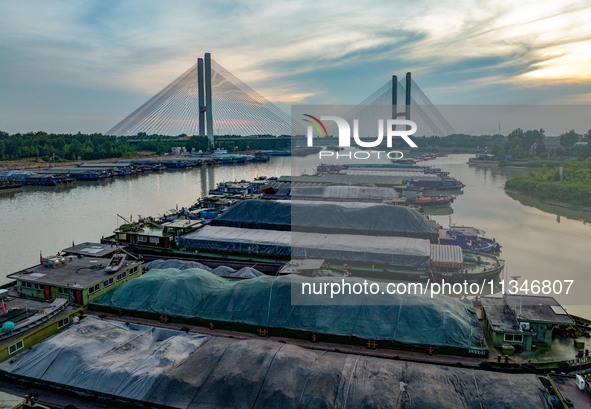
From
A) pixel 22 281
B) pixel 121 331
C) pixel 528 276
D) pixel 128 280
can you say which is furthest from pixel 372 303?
pixel 528 276

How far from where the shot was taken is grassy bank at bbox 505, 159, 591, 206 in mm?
30859

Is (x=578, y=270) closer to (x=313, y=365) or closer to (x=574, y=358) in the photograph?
(x=574, y=358)

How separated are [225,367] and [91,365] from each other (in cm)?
240

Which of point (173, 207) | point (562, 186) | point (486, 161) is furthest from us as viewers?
point (486, 161)

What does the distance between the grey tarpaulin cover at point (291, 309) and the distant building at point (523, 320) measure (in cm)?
37

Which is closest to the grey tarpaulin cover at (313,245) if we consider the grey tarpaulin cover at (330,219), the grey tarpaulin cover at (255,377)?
the grey tarpaulin cover at (330,219)

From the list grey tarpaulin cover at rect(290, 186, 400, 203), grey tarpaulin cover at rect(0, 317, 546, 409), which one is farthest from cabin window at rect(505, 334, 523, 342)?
grey tarpaulin cover at rect(290, 186, 400, 203)

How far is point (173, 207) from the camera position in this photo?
30.6 metres

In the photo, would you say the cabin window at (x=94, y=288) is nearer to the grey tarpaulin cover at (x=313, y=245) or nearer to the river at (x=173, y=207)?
the grey tarpaulin cover at (x=313, y=245)

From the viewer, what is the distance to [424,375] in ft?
22.5

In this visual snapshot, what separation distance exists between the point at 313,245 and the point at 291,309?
565 centimetres

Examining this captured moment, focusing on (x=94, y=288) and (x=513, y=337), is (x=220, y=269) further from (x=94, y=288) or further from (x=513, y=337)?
(x=513, y=337)

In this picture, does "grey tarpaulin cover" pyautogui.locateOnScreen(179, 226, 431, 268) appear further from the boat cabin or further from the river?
the river

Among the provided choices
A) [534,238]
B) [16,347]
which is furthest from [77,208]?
[534,238]
